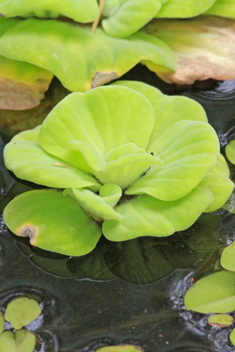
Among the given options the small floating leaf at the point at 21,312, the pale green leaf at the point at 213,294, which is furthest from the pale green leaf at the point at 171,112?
the small floating leaf at the point at 21,312

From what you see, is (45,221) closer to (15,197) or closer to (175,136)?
(15,197)

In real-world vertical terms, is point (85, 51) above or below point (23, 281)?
above

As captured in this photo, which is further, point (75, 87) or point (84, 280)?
point (75, 87)

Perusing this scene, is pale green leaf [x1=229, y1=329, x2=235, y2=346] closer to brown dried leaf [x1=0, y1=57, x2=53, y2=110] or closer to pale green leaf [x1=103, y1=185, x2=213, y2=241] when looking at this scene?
pale green leaf [x1=103, y1=185, x2=213, y2=241]

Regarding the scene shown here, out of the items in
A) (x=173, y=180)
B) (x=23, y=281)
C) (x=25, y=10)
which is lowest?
(x=23, y=281)

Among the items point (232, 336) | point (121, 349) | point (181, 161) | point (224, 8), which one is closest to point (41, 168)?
point (181, 161)

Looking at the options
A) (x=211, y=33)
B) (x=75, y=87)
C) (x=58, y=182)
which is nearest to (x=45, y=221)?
(x=58, y=182)
